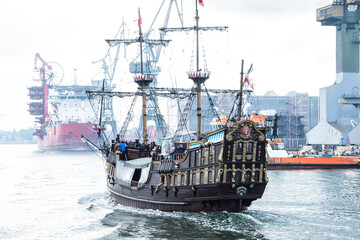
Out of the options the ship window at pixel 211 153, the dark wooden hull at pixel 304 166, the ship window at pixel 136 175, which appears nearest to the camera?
the ship window at pixel 211 153

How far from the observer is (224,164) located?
27.7 m

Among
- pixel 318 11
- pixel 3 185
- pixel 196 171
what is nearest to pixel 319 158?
pixel 318 11

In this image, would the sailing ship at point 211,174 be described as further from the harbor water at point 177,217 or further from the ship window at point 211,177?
the harbor water at point 177,217

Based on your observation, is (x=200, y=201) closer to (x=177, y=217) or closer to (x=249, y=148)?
(x=177, y=217)

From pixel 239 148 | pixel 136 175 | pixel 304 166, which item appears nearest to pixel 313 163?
pixel 304 166

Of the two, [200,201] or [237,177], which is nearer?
[237,177]

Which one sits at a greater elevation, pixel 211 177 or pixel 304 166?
pixel 211 177

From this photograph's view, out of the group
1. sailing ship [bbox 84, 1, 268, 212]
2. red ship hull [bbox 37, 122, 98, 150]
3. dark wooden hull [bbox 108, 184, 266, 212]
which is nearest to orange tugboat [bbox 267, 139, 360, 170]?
sailing ship [bbox 84, 1, 268, 212]

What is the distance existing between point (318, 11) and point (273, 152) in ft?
93.0

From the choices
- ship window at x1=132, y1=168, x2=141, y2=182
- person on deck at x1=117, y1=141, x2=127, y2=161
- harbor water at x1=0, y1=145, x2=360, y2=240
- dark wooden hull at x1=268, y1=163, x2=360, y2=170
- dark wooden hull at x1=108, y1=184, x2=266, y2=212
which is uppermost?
person on deck at x1=117, y1=141, x2=127, y2=161

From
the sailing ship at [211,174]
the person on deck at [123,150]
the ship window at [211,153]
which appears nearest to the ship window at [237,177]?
the sailing ship at [211,174]

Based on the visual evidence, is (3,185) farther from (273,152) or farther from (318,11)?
→ (318,11)

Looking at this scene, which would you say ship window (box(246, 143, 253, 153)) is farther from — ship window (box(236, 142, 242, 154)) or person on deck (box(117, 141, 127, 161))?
person on deck (box(117, 141, 127, 161))

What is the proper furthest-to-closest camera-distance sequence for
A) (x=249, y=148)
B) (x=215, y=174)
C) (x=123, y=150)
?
(x=123, y=150) < (x=249, y=148) < (x=215, y=174)
